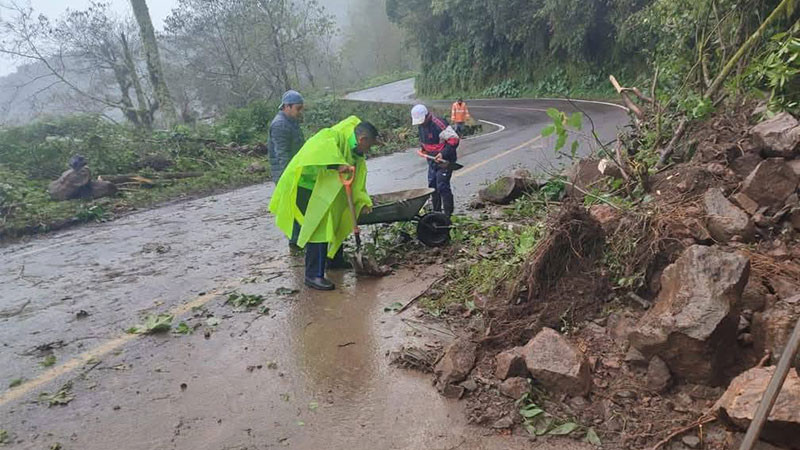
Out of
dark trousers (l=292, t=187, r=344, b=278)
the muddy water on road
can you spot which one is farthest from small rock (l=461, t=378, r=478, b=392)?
dark trousers (l=292, t=187, r=344, b=278)

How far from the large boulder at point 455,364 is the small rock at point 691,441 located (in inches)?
49.8

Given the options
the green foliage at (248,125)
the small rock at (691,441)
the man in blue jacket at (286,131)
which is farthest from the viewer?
the green foliage at (248,125)

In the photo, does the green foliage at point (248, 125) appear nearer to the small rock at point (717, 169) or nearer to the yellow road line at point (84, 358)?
the yellow road line at point (84, 358)

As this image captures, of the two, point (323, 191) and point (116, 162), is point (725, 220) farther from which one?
point (116, 162)

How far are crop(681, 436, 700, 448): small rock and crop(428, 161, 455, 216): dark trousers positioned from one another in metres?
4.58

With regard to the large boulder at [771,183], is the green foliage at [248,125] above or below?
above

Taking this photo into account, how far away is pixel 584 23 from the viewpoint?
24.7 metres

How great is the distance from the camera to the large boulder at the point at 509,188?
7609mm

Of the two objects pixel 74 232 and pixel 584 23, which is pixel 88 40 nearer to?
pixel 74 232

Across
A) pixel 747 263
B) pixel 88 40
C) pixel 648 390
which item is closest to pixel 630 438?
pixel 648 390

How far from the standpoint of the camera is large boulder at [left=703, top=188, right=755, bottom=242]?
394 centimetres

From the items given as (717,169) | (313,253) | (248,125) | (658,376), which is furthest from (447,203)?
(248,125)

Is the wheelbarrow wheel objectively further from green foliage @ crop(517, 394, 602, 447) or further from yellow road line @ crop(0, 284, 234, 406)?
green foliage @ crop(517, 394, 602, 447)

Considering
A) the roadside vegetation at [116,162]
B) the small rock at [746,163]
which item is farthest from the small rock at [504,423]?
the roadside vegetation at [116,162]
